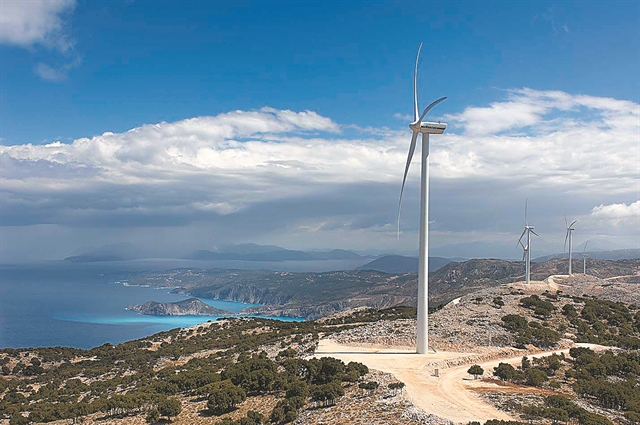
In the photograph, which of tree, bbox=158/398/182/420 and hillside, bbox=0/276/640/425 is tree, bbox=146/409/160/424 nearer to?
hillside, bbox=0/276/640/425

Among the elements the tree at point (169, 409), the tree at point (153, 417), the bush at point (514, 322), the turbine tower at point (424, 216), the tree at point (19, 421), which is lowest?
the tree at point (19, 421)

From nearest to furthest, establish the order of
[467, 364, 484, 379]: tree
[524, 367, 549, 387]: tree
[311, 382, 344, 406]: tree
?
[311, 382, 344, 406]: tree
[524, 367, 549, 387]: tree
[467, 364, 484, 379]: tree

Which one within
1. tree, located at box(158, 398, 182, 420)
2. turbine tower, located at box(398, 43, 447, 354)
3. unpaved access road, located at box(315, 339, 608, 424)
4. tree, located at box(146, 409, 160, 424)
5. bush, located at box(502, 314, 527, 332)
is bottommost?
tree, located at box(146, 409, 160, 424)

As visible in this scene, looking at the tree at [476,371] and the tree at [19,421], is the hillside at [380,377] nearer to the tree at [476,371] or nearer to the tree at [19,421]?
the tree at [19,421]

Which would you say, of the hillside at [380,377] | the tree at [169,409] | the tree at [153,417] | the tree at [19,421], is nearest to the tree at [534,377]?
the hillside at [380,377]

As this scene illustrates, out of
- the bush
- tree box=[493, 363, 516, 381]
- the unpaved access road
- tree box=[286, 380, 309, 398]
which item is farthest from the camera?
the bush

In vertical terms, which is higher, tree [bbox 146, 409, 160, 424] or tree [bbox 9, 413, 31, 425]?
tree [bbox 146, 409, 160, 424]

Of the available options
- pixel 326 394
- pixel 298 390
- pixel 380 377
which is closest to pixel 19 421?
pixel 298 390

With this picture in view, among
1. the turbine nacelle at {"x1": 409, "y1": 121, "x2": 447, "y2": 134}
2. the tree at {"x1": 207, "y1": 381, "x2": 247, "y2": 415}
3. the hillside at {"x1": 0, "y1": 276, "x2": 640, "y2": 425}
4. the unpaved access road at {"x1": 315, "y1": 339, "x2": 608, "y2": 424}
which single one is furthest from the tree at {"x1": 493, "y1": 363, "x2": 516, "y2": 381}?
the turbine nacelle at {"x1": 409, "y1": 121, "x2": 447, "y2": 134}

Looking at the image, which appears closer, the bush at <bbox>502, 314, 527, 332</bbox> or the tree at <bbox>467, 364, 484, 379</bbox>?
the tree at <bbox>467, 364, 484, 379</bbox>
